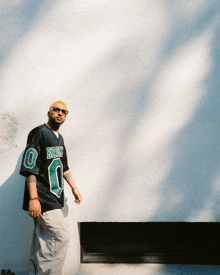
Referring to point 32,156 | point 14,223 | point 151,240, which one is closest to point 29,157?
point 32,156

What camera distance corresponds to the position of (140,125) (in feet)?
6.43

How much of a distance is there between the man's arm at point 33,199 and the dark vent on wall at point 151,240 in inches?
32.9

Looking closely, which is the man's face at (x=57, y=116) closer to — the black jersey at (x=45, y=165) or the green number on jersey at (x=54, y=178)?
the black jersey at (x=45, y=165)

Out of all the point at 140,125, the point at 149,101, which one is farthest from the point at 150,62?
the point at 140,125

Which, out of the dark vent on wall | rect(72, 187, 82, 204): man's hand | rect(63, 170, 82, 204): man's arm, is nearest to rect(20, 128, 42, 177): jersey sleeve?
rect(63, 170, 82, 204): man's arm

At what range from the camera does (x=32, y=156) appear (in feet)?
4.75

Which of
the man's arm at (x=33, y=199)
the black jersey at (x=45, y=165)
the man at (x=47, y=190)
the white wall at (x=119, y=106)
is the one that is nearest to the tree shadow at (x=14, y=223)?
the white wall at (x=119, y=106)

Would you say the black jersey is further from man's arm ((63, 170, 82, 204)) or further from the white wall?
the white wall

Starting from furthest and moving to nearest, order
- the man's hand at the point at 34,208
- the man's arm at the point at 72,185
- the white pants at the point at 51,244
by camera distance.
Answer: the man's arm at the point at 72,185
the white pants at the point at 51,244
the man's hand at the point at 34,208

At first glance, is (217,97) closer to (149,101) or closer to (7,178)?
(149,101)

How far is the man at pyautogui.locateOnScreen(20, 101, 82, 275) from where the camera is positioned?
145cm

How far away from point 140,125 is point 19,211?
1.60m

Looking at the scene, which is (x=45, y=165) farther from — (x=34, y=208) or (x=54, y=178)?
(x=34, y=208)

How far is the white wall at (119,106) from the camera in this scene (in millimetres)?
1936
